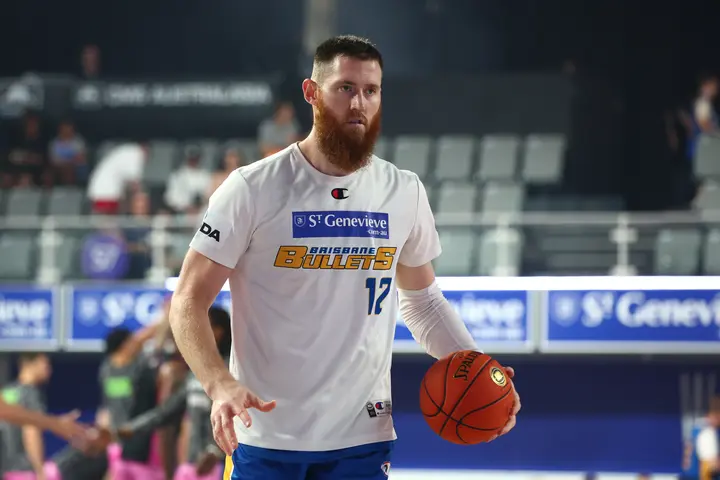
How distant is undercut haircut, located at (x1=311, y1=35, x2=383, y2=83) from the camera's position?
3.29 m

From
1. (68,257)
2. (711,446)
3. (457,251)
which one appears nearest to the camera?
(711,446)

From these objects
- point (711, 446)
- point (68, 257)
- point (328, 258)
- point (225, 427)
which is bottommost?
point (711, 446)

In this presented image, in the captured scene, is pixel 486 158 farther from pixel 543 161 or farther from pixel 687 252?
pixel 687 252

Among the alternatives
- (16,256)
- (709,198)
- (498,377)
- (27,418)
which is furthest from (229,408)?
(709,198)

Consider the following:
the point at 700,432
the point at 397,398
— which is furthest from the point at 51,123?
the point at 700,432

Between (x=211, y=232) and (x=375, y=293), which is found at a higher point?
(x=211, y=232)

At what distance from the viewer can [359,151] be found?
3348mm

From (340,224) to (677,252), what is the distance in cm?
774

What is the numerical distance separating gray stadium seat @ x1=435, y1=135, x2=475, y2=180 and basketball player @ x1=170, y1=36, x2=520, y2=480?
10.1 meters

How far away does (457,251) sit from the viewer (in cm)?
1072

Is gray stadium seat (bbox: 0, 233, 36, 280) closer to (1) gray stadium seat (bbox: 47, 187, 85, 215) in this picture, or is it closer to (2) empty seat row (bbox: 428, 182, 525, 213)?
(1) gray stadium seat (bbox: 47, 187, 85, 215)

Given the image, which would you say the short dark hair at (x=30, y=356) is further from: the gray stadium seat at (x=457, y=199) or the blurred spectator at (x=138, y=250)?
the gray stadium seat at (x=457, y=199)

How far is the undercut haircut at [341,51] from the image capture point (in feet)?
10.8

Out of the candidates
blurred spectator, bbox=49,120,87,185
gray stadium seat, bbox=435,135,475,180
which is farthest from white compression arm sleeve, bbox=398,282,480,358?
blurred spectator, bbox=49,120,87,185
